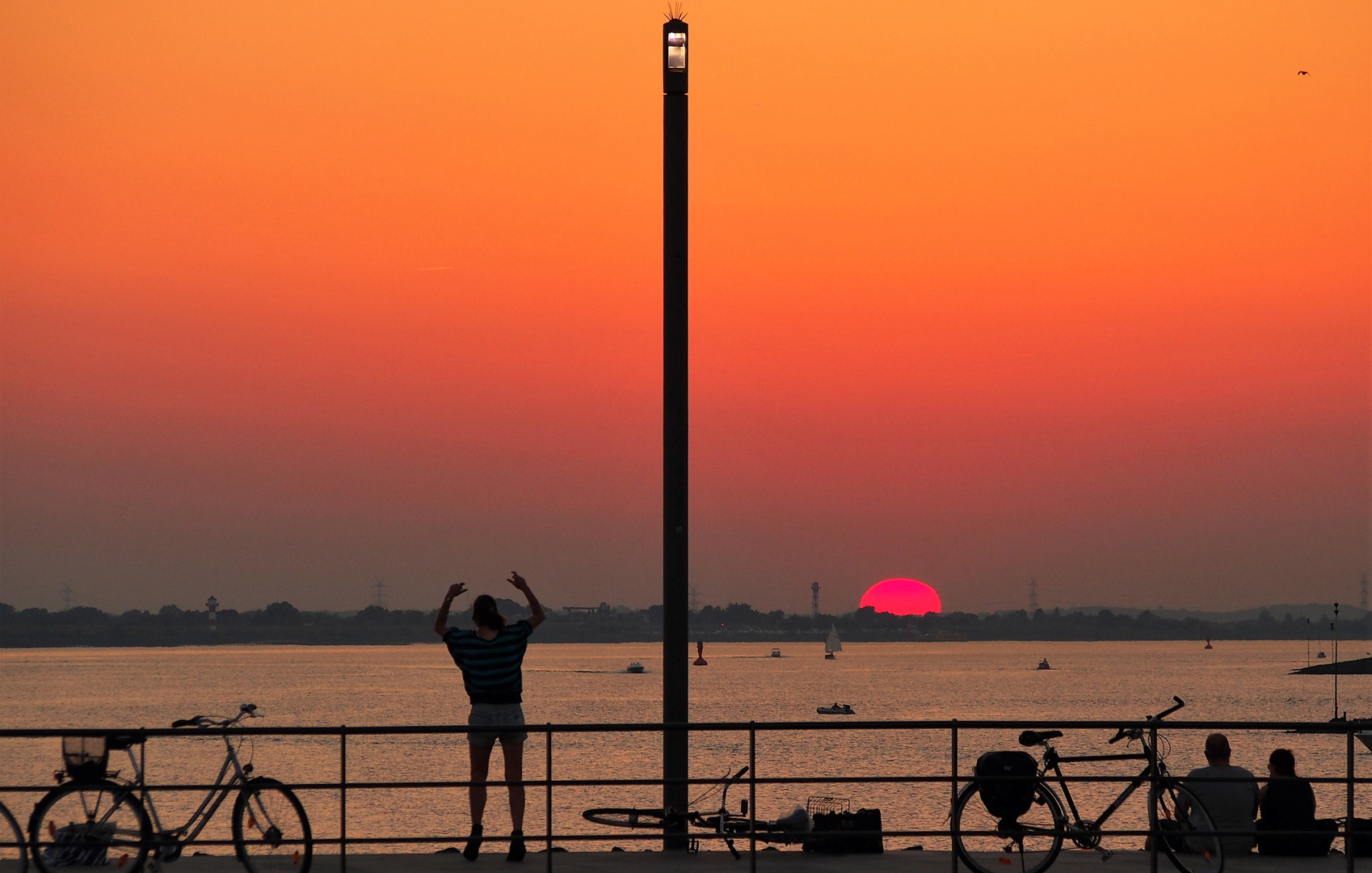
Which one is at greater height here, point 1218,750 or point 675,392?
point 675,392

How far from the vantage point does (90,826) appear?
975 cm

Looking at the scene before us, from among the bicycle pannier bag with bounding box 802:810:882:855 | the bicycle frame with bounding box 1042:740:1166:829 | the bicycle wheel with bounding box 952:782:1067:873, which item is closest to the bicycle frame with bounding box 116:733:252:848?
the bicycle pannier bag with bounding box 802:810:882:855

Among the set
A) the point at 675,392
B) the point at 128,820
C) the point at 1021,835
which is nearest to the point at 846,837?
the point at 1021,835

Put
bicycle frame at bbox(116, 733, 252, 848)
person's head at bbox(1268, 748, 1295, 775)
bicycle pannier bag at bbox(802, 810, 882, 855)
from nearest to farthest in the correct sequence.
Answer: bicycle frame at bbox(116, 733, 252, 848), bicycle pannier bag at bbox(802, 810, 882, 855), person's head at bbox(1268, 748, 1295, 775)

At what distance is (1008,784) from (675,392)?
12.0 feet

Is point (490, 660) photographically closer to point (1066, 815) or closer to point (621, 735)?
point (1066, 815)

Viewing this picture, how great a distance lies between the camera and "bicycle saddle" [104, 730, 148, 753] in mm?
9656

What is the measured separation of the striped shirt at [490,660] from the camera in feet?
33.4

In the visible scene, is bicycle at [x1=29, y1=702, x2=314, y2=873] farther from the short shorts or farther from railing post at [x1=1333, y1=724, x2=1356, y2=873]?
railing post at [x1=1333, y1=724, x2=1356, y2=873]

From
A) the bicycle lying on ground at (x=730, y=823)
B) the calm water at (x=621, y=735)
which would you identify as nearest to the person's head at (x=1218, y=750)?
the bicycle lying on ground at (x=730, y=823)

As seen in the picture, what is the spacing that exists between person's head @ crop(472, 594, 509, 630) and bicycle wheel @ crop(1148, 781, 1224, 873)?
457 cm

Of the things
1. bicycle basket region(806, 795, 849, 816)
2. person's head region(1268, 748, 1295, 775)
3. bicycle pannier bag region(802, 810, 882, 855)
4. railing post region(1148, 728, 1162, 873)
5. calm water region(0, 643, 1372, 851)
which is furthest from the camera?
calm water region(0, 643, 1372, 851)

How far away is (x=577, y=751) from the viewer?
92688mm

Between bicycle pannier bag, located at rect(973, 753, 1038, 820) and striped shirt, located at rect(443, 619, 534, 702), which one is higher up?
striped shirt, located at rect(443, 619, 534, 702)
